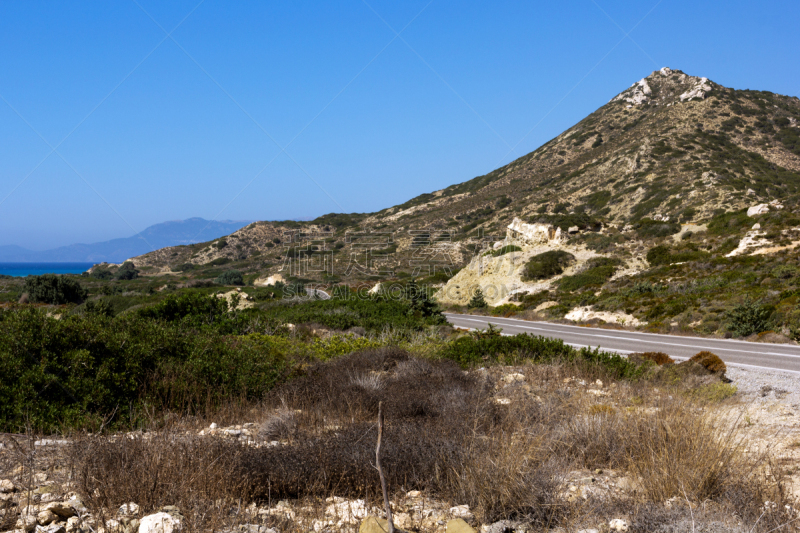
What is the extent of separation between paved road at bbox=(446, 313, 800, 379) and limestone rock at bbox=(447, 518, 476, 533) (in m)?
10.2

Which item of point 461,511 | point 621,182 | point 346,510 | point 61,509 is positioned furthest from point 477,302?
point 621,182

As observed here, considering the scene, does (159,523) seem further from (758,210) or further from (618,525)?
(758,210)

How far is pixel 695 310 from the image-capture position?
20391mm

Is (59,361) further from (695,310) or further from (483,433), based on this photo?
(695,310)

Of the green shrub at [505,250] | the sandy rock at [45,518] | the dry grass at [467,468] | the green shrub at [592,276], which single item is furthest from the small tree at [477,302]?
the sandy rock at [45,518]

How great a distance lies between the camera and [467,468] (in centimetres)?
338

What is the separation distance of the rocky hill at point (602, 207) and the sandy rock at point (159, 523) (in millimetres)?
33905

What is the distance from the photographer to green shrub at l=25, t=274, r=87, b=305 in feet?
87.3

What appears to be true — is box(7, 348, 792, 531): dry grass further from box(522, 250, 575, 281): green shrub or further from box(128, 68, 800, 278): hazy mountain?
box(128, 68, 800, 278): hazy mountain

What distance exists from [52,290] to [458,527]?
31350 millimetres

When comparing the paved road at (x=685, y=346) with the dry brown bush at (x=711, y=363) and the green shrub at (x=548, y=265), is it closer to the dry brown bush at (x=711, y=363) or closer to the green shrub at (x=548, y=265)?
the dry brown bush at (x=711, y=363)

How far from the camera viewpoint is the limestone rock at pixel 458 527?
2.77 m

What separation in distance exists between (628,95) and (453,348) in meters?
109

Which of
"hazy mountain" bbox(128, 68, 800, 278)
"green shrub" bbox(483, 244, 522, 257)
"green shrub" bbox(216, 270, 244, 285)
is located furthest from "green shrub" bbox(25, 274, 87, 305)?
"green shrub" bbox(483, 244, 522, 257)
